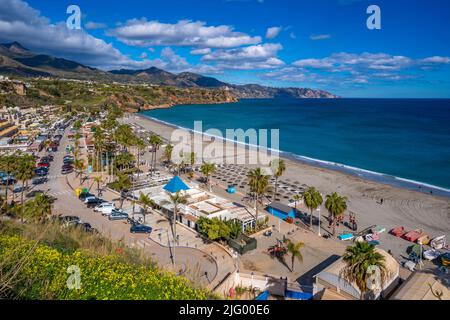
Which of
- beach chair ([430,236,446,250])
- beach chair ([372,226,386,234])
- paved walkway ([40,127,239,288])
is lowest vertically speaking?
beach chair ([430,236,446,250])

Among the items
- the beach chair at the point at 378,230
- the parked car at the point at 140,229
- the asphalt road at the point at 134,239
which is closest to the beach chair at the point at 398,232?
the beach chair at the point at 378,230

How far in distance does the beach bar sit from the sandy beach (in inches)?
143

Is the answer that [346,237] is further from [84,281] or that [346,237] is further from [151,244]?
[84,281]

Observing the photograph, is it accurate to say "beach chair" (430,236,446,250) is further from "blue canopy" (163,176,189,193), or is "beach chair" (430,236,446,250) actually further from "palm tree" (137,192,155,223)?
"palm tree" (137,192,155,223)

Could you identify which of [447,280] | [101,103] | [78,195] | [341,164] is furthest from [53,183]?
[101,103]

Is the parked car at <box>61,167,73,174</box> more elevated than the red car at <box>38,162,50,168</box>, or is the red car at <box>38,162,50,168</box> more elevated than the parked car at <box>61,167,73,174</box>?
the red car at <box>38,162,50,168</box>

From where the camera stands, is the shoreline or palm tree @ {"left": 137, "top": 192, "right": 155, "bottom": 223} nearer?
palm tree @ {"left": 137, "top": 192, "right": 155, "bottom": 223}

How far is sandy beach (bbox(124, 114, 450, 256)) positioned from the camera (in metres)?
31.2

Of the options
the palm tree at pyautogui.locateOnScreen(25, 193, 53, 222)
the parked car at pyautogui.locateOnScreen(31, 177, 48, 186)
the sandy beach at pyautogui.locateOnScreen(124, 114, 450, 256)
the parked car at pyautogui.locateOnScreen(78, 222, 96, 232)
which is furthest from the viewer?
the parked car at pyautogui.locateOnScreen(31, 177, 48, 186)

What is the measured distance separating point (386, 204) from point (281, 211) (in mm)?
14344

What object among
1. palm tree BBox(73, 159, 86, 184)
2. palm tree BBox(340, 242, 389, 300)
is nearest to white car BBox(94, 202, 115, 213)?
palm tree BBox(73, 159, 86, 184)

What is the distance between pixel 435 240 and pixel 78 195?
34911 millimetres

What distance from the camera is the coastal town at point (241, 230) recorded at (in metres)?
18.0
